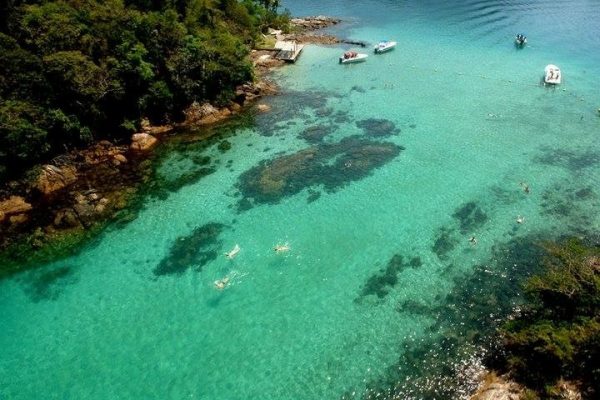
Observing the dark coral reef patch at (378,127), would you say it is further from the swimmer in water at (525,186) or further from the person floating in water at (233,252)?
the person floating in water at (233,252)

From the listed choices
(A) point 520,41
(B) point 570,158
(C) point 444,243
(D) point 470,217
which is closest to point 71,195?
(C) point 444,243

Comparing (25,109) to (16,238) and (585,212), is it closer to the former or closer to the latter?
(16,238)

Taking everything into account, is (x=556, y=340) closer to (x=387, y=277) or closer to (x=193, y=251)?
(x=387, y=277)

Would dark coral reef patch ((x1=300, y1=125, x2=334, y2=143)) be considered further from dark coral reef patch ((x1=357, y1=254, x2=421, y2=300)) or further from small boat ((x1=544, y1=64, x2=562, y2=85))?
small boat ((x1=544, y1=64, x2=562, y2=85))

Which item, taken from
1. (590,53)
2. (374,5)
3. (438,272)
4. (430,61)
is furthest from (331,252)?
(374,5)

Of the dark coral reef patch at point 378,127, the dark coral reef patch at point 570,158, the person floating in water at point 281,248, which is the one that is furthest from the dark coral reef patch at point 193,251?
the dark coral reef patch at point 570,158

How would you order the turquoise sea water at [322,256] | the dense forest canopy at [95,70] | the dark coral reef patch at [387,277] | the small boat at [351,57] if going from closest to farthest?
1. the turquoise sea water at [322,256]
2. the dark coral reef patch at [387,277]
3. the dense forest canopy at [95,70]
4. the small boat at [351,57]
